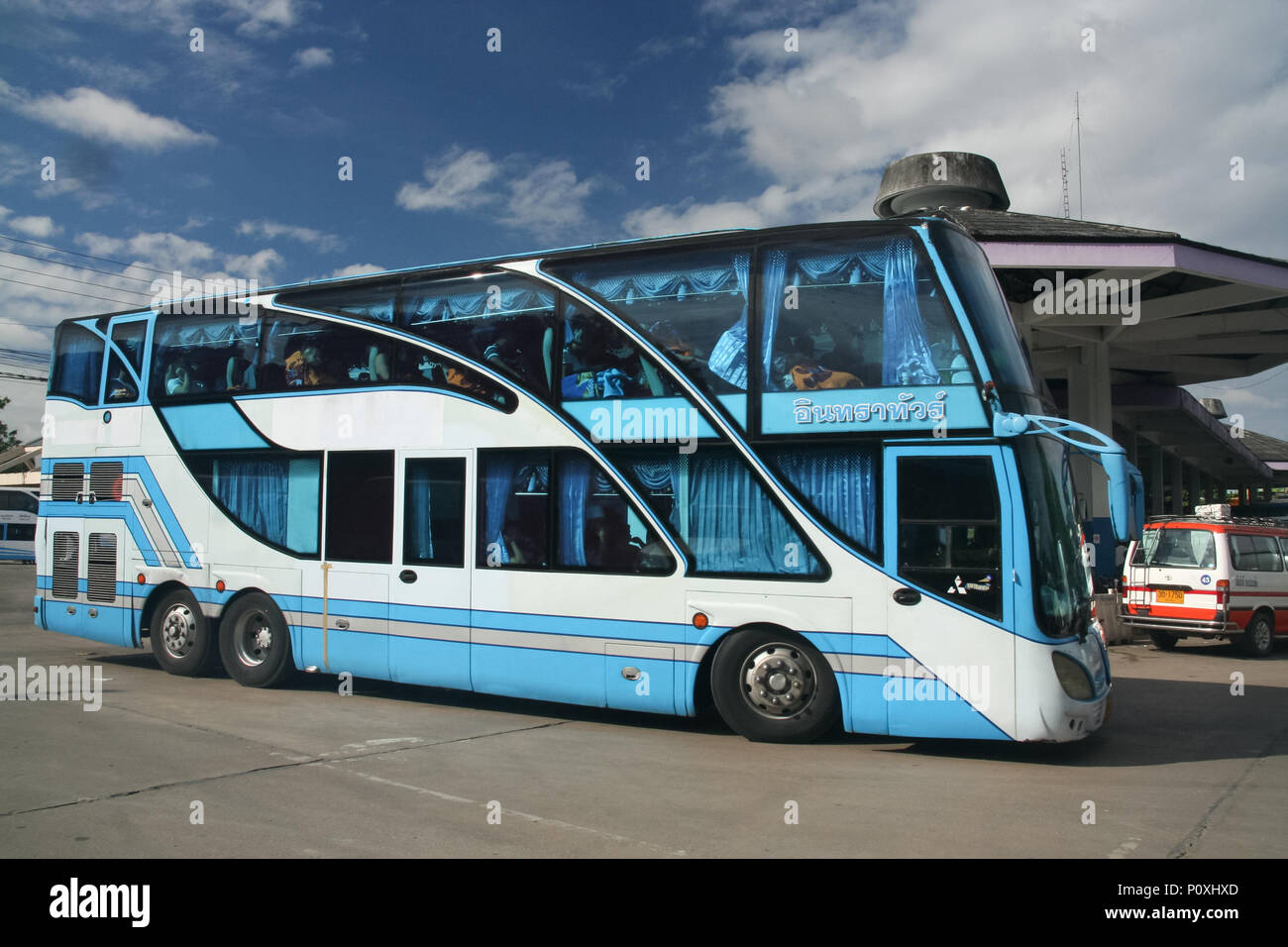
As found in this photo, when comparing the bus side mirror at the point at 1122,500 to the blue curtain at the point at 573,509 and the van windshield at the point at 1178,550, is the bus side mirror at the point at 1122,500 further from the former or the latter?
the van windshield at the point at 1178,550

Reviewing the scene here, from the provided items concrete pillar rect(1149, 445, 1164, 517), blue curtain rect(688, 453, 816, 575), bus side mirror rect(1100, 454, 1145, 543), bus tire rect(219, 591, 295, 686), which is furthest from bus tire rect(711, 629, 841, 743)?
concrete pillar rect(1149, 445, 1164, 517)

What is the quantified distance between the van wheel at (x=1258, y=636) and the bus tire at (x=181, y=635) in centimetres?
1520

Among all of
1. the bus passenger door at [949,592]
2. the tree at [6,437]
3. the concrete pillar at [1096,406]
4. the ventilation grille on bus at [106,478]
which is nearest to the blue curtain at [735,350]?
the bus passenger door at [949,592]

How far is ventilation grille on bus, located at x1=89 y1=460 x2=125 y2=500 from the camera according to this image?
12.4 meters

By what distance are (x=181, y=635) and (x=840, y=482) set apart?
8.03m

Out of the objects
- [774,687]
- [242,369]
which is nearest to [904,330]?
[774,687]

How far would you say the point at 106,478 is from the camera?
12.5 metres

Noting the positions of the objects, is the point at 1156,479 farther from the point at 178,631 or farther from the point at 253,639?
the point at 178,631

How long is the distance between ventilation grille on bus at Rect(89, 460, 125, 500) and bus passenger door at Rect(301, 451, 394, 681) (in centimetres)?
336

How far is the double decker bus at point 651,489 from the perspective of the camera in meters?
7.71
